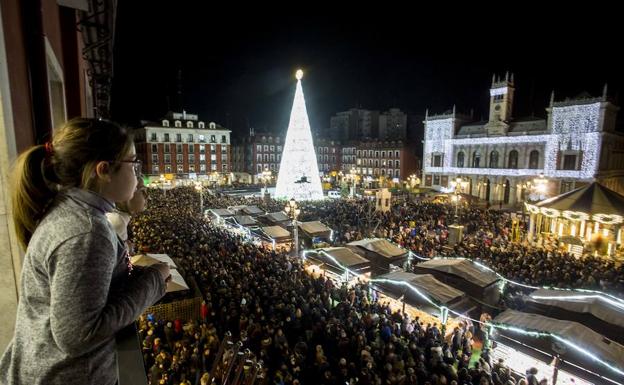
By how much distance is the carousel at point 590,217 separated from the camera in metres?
16.2

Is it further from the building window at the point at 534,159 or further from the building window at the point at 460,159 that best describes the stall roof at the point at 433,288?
the building window at the point at 460,159

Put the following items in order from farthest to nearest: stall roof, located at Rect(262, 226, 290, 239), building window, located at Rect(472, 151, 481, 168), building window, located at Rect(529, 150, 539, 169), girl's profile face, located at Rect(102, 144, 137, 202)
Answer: building window, located at Rect(472, 151, 481, 168) → building window, located at Rect(529, 150, 539, 169) → stall roof, located at Rect(262, 226, 290, 239) → girl's profile face, located at Rect(102, 144, 137, 202)

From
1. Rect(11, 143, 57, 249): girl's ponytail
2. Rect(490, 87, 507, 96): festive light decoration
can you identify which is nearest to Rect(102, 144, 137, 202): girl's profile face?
Rect(11, 143, 57, 249): girl's ponytail

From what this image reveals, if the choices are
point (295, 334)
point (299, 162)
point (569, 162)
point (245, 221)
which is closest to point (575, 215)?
point (295, 334)

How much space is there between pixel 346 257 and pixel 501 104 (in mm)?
43241

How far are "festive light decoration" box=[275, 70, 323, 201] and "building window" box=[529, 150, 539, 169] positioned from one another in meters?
29.6

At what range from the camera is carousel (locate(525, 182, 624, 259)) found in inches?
636

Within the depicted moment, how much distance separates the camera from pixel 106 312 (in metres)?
1.24

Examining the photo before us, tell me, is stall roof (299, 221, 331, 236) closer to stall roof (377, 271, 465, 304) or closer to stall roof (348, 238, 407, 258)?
stall roof (348, 238, 407, 258)

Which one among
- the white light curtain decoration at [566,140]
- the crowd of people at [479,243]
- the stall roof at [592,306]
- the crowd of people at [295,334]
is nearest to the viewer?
the crowd of people at [295,334]

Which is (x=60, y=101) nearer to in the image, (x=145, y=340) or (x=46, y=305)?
(x=46, y=305)

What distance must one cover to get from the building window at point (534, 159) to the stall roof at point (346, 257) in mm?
40039

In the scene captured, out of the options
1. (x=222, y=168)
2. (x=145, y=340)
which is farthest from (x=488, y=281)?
(x=222, y=168)

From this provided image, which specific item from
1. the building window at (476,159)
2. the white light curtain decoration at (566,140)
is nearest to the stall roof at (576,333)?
the white light curtain decoration at (566,140)
